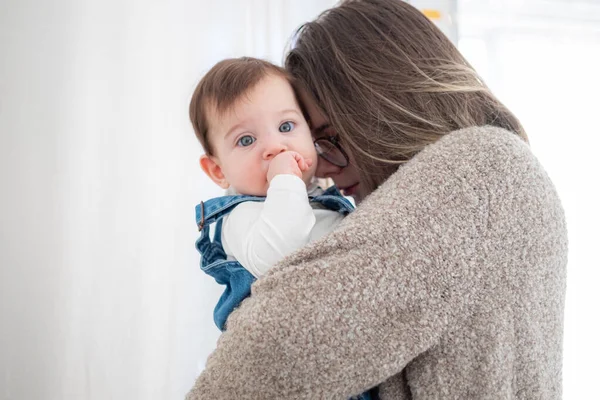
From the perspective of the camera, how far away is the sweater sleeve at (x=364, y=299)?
689 millimetres

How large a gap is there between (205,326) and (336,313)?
43.8 inches

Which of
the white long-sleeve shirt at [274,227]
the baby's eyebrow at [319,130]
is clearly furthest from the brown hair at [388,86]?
the white long-sleeve shirt at [274,227]

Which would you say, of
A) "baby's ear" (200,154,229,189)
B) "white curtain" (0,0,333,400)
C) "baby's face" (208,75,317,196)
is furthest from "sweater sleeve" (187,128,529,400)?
"white curtain" (0,0,333,400)

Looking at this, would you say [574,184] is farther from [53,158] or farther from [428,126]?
[53,158]

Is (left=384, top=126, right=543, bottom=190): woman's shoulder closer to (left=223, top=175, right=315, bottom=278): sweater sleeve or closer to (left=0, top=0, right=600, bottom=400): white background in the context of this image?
(left=223, top=175, right=315, bottom=278): sweater sleeve

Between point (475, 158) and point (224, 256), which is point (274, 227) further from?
point (475, 158)

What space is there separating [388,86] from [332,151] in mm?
214

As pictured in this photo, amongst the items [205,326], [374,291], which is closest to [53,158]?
[205,326]

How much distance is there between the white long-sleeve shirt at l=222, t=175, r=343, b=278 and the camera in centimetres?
89

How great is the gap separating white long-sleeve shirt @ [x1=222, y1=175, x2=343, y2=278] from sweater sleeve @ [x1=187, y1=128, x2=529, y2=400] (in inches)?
5.1

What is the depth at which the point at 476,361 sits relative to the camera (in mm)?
741

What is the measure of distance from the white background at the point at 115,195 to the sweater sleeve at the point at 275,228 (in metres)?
0.80

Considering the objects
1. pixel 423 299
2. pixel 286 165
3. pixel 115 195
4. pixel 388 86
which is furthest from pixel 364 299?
pixel 115 195

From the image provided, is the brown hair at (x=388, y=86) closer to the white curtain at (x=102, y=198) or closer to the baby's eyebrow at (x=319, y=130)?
Answer: the baby's eyebrow at (x=319, y=130)
